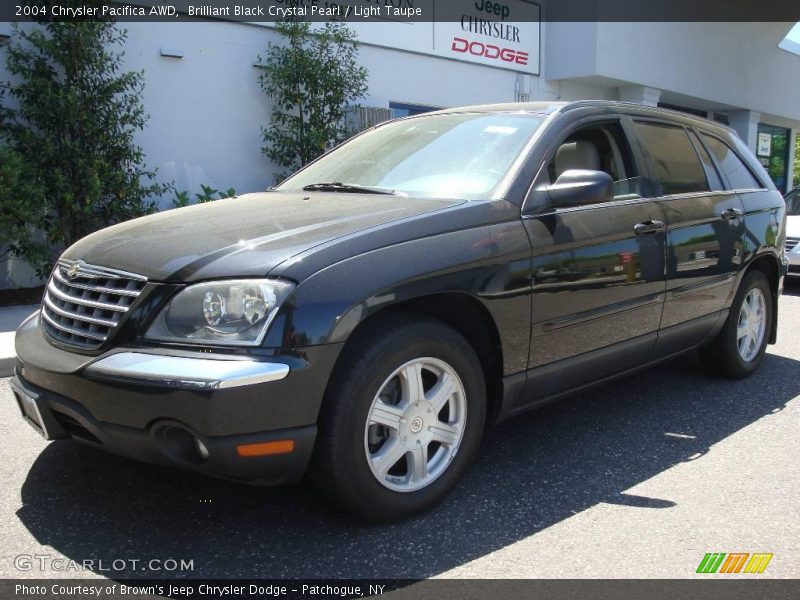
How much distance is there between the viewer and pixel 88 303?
2861mm

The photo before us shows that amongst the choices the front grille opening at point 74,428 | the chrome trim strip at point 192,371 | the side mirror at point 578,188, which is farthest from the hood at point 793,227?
the front grille opening at point 74,428

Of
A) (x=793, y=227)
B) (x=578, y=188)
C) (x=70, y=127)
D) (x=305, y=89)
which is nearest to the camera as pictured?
(x=578, y=188)

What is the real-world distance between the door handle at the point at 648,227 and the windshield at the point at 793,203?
7.55m

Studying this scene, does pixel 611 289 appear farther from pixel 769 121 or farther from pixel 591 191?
pixel 769 121

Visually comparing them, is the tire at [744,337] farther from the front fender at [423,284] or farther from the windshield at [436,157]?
the front fender at [423,284]

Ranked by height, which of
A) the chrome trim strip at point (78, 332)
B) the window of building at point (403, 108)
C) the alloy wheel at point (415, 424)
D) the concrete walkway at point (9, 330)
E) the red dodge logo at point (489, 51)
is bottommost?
the concrete walkway at point (9, 330)

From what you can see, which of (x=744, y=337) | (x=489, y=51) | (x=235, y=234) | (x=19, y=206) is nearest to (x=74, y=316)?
(x=235, y=234)

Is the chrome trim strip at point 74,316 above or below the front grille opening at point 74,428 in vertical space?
above

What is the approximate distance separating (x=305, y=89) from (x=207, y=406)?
27.6 ft

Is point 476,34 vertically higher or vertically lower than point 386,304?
higher

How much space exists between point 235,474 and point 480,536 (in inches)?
39.2

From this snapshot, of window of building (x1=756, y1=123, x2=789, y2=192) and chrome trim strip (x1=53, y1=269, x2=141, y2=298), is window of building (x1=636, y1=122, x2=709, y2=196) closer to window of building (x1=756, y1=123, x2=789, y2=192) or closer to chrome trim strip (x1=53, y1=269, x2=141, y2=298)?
chrome trim strip (x1=53, y1=269, x2=141, y2=298)

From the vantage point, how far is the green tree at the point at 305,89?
10.0 metres

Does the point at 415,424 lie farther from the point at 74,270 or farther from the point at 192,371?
the point at 74,270
